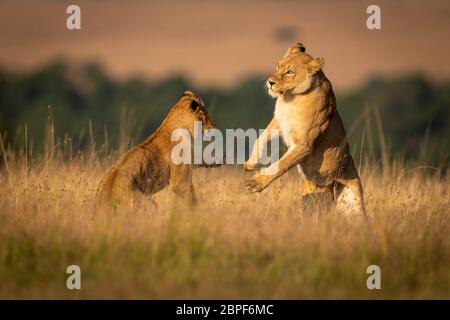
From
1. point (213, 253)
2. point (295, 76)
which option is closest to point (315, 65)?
point (295, 76)

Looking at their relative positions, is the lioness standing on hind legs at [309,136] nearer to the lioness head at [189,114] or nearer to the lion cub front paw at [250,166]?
the lion cub front paw at [250,166]

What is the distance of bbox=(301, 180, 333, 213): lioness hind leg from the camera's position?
909 centimetres

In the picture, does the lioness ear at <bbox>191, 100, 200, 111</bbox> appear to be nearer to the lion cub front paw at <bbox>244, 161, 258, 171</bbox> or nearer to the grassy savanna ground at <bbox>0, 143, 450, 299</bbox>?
the lion cub front paw at <bbox>244, 161, 258, 171</bbox>

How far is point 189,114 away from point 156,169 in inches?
29.9

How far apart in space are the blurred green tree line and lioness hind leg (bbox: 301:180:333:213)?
2373 cm

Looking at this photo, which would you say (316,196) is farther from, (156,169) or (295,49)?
(156,169)

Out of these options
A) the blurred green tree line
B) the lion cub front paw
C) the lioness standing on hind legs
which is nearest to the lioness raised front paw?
the lioness standing on hind legs

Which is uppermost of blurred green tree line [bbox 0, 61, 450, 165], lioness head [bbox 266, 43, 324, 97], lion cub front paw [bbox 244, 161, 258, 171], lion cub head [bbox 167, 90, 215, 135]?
blurred green tree line [bbox 0, 61, 450, 165]

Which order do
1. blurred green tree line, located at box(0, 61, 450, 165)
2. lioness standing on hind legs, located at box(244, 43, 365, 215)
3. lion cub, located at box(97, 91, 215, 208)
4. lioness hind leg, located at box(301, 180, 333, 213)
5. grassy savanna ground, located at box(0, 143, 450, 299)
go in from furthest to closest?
blurred green tree line, located at box(0, 61, 450, 165) → lioness hind leg, located at box(301, 180, 333, 213) → lioness standing on hind legs, located at box(244, 43, 365, 215) → lion cub, located at box(97, 91, 215, 208) → grassy savanna ground, located at box(0, 143, 450, 299)

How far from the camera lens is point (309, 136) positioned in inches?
352

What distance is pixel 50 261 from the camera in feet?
23.6

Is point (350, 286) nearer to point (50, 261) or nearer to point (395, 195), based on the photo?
point (50, 261)

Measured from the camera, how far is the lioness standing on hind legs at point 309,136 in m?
8.90
